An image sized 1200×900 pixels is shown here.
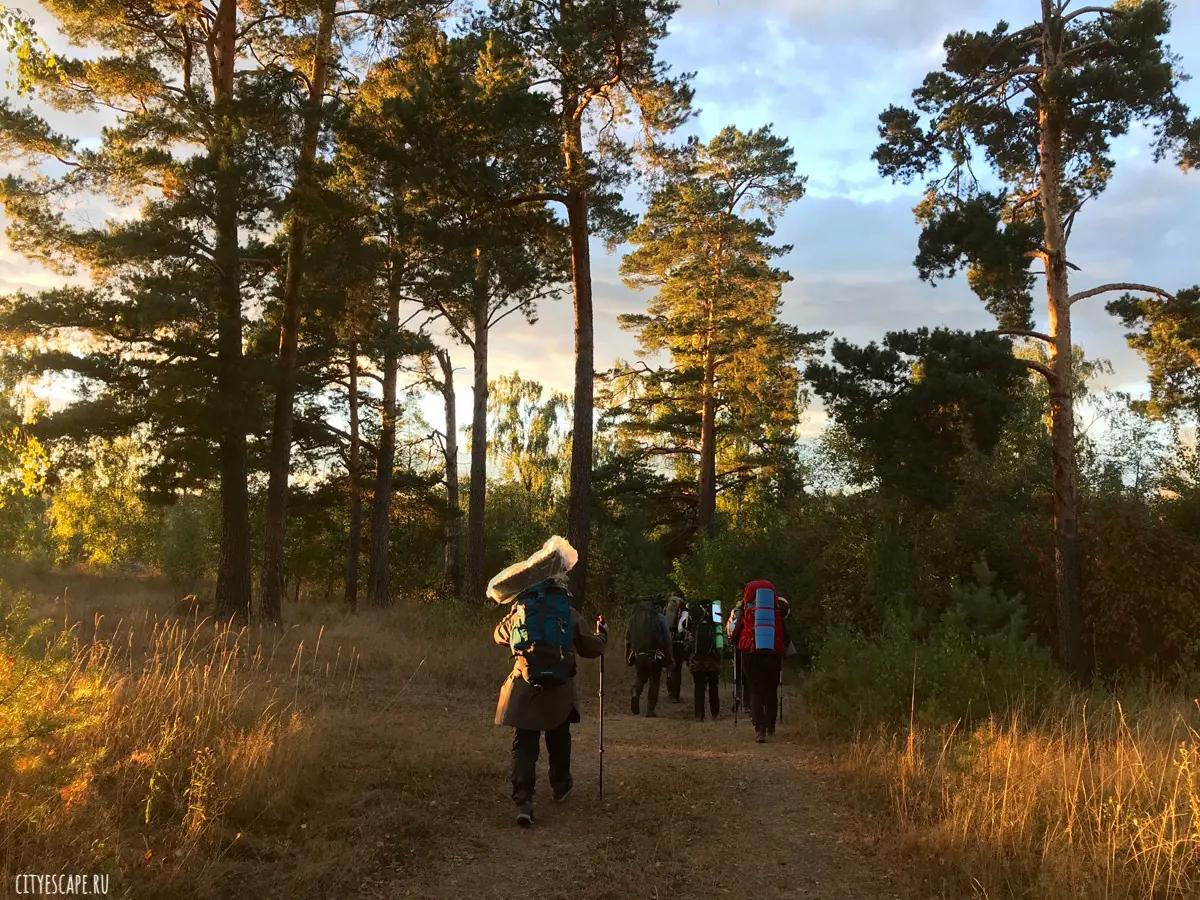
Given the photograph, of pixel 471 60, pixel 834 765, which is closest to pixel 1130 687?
pixel 834 765

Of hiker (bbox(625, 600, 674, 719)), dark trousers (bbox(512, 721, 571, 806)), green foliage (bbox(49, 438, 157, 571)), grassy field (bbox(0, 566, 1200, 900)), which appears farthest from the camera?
green foliage (bbox(49, 438, 157, 571))

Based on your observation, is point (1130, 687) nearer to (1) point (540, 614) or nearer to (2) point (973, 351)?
(2) point (973, 351)

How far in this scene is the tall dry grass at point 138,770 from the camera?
3803 mm

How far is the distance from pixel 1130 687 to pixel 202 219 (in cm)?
1682

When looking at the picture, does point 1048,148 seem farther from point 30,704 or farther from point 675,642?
point 30,704

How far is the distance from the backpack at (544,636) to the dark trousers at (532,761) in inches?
16.9

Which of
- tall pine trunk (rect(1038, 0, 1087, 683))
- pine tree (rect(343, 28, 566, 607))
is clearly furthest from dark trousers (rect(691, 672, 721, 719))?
pine tree (rect(343, 28, 566, 607))

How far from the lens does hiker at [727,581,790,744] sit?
9.27 meters

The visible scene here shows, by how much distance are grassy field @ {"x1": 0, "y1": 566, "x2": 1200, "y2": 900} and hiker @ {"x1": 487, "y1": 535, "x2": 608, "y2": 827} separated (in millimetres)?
342

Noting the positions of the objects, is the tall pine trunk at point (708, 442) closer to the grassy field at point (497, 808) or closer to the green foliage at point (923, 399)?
the green foliage at point (923, 399)

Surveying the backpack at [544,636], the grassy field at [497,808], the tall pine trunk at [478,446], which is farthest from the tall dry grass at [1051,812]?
the tall pine trunk at [478,446]

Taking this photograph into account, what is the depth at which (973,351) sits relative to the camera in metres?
12.3

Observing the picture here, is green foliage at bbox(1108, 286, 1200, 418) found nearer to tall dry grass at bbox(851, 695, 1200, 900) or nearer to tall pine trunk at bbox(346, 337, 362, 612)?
tall dry grass at bbox(851, 695, 1200, 900)

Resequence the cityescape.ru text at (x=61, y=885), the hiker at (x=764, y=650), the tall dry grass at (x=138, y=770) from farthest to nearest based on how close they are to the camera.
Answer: the hiker at (x=764, y=650) → the tall dry grass at (x=138, y=770) → the cityescape.ru text at (x=61, y=885)
